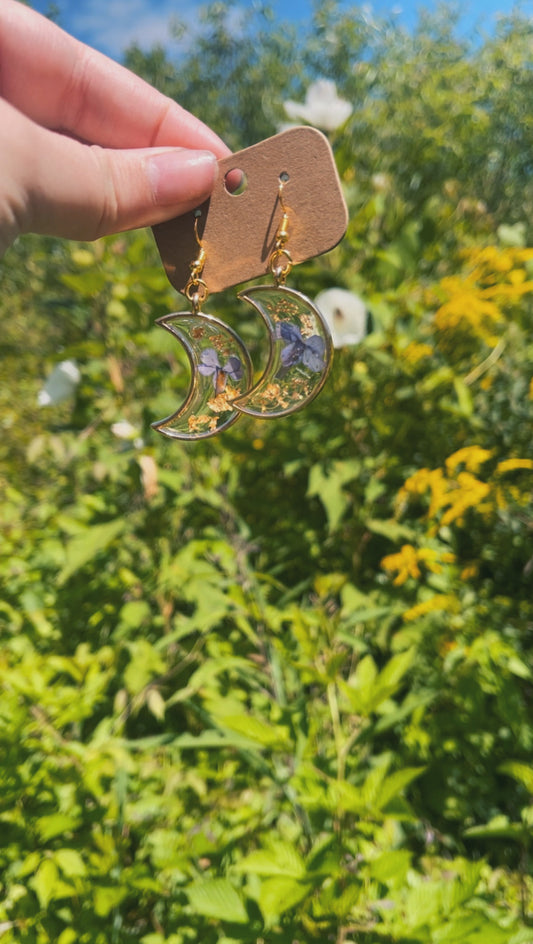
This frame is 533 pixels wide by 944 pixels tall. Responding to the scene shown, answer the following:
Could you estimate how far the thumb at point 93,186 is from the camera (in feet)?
2.16

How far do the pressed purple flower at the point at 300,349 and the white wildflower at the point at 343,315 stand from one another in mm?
602

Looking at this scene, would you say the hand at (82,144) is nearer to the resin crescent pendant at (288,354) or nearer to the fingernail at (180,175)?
the fingernail at (180,175)

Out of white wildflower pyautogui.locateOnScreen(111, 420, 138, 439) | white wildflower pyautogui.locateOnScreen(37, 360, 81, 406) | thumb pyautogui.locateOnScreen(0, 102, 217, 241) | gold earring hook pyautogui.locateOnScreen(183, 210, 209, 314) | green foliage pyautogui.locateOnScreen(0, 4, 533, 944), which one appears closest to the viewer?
thumb pyautogui.locateOnScreen(0, 102, 217, 241)

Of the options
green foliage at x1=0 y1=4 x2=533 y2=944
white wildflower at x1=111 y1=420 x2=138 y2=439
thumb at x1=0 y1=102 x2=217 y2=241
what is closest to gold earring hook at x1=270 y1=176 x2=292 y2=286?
thumb at x1=0 y1=102 x2=217 y2=241

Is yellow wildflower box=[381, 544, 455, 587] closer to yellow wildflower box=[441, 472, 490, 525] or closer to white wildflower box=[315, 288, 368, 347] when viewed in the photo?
yellow wildflower box=[441, 472, 490, 525]

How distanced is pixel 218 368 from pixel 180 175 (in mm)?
227

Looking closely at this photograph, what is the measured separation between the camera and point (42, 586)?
5.97ft

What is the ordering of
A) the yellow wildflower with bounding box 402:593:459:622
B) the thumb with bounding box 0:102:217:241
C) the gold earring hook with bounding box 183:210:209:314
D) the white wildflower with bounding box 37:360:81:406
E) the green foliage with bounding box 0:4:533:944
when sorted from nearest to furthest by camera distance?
the thumb with bounding box 0:102:217:241
the gold earring hook with bounding box 183:210:209:314
the green foliage with bounding box 0:4:533:944
the yellow wildflower with bounding box 402:593:459:622
the white wildflower with bounding box 37:360:81:406

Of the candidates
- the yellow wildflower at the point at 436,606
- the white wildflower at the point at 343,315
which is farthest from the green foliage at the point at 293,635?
the white wildflower at the point at 343,315

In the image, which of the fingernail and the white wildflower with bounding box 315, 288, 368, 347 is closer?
the fingernail

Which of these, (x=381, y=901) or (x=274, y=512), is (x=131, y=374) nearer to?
(x=274, y=512)

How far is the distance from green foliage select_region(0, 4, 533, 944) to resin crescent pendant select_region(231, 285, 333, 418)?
36cm

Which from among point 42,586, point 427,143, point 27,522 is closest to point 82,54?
point 42,586

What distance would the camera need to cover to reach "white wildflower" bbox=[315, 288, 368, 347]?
1.35 metres
